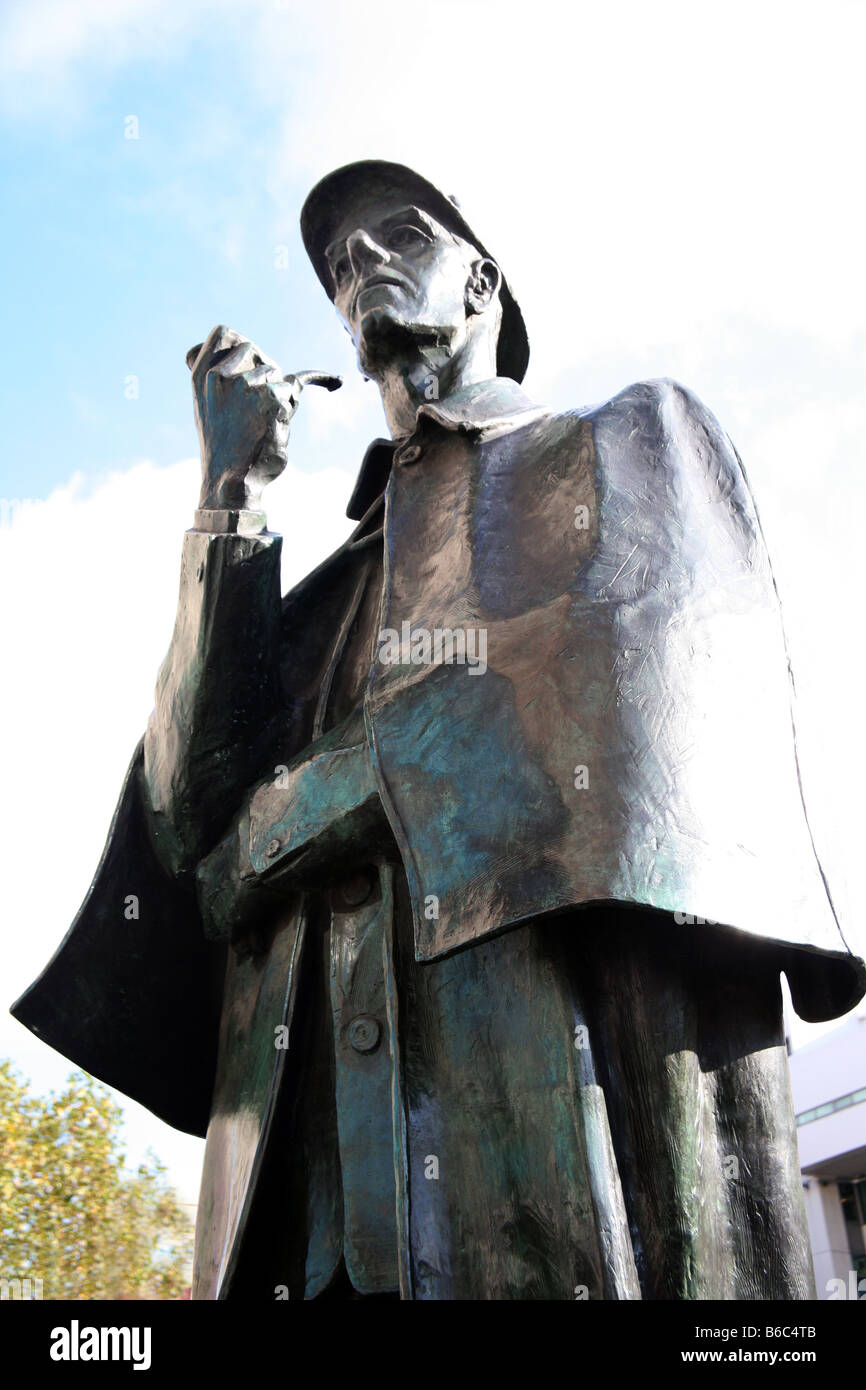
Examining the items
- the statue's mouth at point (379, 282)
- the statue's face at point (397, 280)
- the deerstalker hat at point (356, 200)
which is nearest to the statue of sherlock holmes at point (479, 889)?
the statue's face at point (397, 280)

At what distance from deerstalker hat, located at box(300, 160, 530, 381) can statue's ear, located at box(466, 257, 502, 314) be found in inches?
1.4

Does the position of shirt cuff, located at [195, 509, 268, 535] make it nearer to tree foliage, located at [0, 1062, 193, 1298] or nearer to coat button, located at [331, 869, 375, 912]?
coat button, located at [331, 869, 375, 912]

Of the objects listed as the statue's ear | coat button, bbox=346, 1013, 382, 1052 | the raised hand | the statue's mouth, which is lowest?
coat button, bbox=346, 1013, 382, 1052

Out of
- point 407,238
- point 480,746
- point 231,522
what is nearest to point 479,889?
point 480,746

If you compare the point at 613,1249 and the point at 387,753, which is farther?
the point at 387,753

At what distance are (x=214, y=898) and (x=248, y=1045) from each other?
0.37 m

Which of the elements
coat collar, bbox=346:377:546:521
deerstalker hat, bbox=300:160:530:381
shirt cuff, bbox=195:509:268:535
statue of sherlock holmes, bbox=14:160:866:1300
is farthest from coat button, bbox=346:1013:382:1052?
deerstalker hat, bbox=300:160:530:381

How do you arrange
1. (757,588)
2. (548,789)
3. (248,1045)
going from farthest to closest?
(248,1045)
(757,588)
(548,789)

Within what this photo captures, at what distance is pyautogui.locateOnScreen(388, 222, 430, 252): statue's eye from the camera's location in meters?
4.15

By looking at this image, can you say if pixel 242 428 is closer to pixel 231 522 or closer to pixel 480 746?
pixel 231 522

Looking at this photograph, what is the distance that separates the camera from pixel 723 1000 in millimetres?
2916

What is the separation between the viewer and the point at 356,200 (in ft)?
14.0
